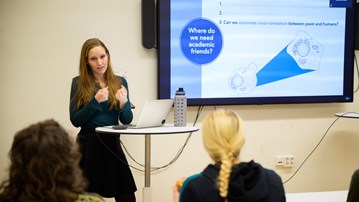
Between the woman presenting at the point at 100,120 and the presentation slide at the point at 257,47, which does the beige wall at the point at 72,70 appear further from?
the woman presenting at the point at 100,120

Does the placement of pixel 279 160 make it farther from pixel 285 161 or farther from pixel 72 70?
pixel 72 70

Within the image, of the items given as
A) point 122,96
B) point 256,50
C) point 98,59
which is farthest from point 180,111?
point 256,50

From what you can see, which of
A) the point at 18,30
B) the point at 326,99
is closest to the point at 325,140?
the point at 326,99

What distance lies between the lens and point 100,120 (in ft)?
9.34

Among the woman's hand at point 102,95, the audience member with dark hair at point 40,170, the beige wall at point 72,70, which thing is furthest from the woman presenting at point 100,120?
the audience member with dark hair at point 40,170

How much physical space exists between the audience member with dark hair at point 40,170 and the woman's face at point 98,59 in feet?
5.12

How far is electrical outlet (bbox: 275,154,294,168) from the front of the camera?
397 cm

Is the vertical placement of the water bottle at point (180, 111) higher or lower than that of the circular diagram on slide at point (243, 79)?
lower

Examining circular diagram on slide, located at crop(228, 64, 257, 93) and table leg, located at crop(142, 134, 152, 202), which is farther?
circular diagram on slide, located at crop(228, 64, 257, 93)

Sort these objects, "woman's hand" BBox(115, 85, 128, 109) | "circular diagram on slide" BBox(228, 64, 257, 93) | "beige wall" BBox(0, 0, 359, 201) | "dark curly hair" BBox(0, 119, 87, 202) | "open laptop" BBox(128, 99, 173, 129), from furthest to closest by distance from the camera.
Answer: "circular diagram on slide" BBox(228, 64, 257, 93), "beige wall" BBox(0, 0, 359, 201), "woman's hand" BBox(115, 85, 128, 109), "open laptop" BBox(128, 99, 173, 129), "dark curly hair" BBox(0, 119, 87, 202)

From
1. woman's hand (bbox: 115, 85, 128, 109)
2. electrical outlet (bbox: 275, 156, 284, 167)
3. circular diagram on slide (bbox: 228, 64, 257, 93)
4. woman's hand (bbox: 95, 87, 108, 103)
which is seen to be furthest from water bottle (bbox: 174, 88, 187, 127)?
electrical outlet (bbox: 275, 156, 284, 167)

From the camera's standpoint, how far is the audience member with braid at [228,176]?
1411 mm

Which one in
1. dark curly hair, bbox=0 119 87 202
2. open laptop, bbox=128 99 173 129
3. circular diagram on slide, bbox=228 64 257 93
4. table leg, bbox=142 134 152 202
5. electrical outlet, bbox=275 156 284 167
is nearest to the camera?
dark curly hair, bbox=0 119 87 202

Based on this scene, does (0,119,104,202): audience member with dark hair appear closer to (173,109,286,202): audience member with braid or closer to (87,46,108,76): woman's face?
(173,109,286,202): audience member with braid
